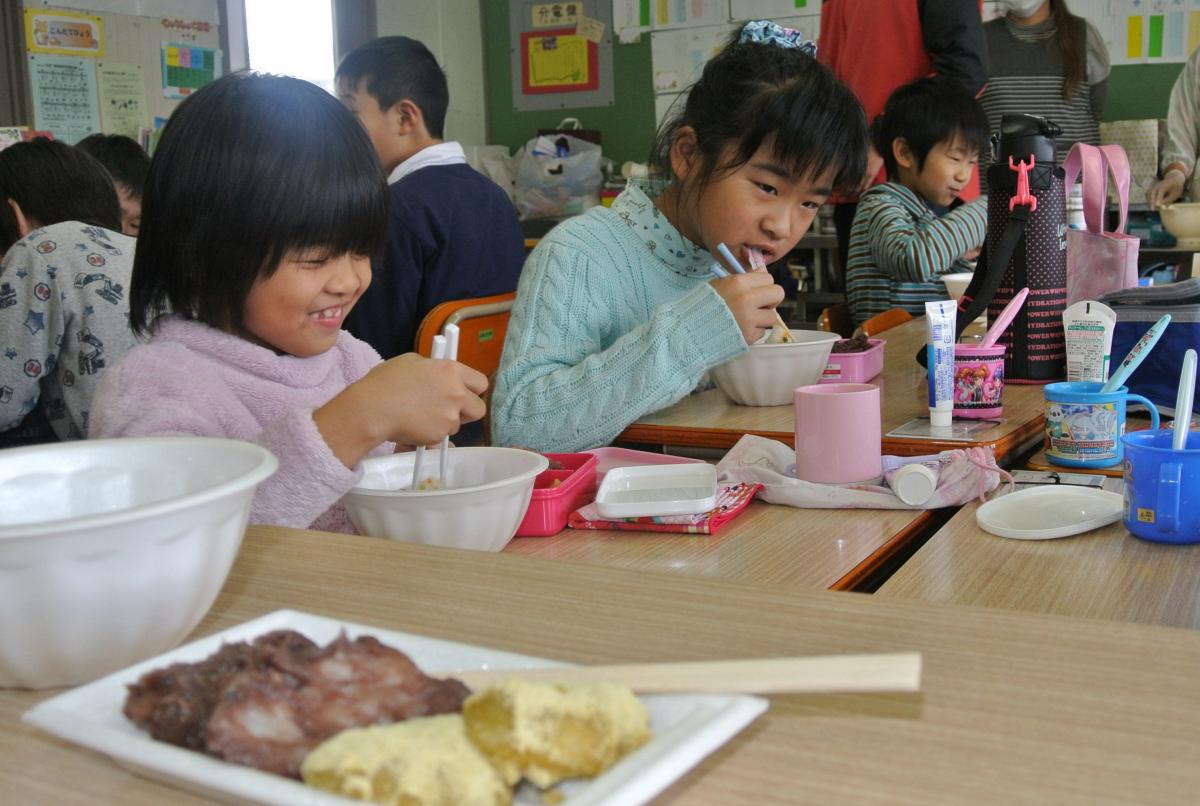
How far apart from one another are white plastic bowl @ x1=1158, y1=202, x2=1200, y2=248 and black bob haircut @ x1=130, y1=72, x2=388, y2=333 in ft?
10.2

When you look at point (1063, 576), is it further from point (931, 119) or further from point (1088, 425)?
point (931, 119)

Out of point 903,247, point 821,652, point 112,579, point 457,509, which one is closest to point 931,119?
point 903,247

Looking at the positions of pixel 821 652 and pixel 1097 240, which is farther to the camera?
pixel 1097 240

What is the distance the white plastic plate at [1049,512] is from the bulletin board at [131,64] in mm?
3703

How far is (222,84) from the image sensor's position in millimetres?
1162

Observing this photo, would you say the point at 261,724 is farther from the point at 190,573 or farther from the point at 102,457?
the point at 102,457

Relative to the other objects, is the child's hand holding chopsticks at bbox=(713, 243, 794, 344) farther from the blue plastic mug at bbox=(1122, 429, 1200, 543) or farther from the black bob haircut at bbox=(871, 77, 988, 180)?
the black bob haircut at bbox=(871, 77, 988, 180)

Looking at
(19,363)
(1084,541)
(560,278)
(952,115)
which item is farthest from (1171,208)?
(19,363)

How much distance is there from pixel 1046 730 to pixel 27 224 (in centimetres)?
245

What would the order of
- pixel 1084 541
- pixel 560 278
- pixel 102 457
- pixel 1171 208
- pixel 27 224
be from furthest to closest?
pixel 1171 208 < pixel 27 224 < pixel 560 278 < pixel 1084 541 < pixel 102 457

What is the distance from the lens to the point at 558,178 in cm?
541

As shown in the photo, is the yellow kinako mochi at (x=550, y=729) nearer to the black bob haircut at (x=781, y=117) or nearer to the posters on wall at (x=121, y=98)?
the black bob haircut at (x=781, y=117)

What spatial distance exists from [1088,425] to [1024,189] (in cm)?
55

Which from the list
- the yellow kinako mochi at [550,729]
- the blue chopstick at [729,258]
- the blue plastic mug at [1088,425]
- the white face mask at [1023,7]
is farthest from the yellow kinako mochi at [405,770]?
the white face mask at [1023,7]
